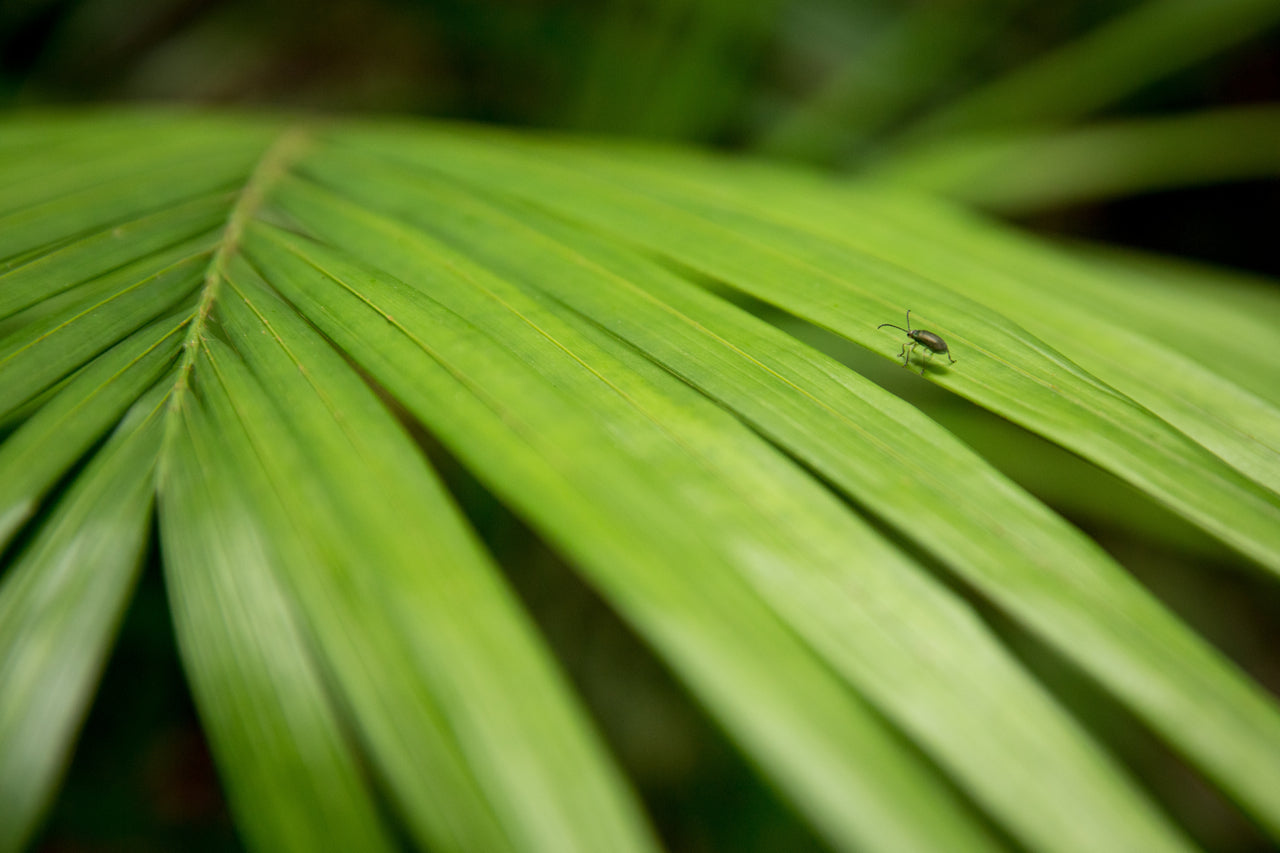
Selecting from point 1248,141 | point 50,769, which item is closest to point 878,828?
point 50,769

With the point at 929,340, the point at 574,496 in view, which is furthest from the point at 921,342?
the point at 574,496

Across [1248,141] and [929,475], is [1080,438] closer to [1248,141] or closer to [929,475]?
[929,475]

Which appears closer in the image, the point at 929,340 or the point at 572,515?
the point at 572,515

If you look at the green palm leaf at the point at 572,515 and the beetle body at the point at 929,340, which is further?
the beetle body at the point at 929,340

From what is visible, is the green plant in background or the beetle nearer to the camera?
the green plant in background

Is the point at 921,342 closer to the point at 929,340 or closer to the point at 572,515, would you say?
the point at 929,340

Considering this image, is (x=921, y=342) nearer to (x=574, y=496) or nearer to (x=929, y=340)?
(x=929, y=340)

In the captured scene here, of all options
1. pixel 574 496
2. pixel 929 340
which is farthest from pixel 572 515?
pixel 929 340
